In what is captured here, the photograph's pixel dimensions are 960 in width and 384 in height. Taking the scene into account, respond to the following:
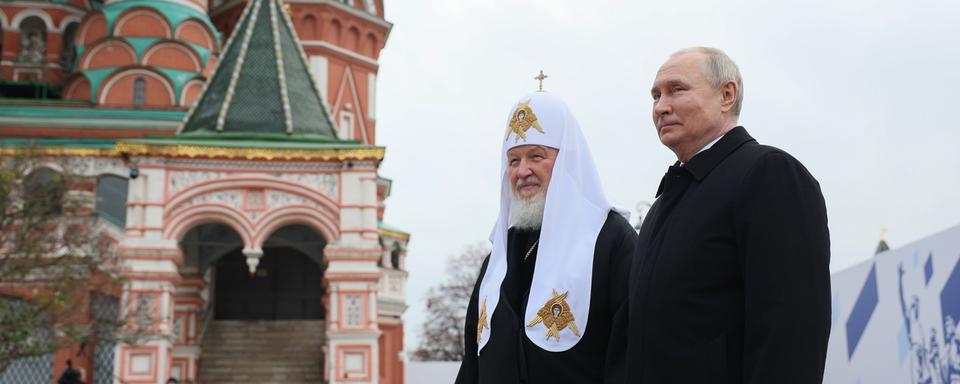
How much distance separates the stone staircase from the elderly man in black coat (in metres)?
16.6

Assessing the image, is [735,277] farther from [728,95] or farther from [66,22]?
[66,22]

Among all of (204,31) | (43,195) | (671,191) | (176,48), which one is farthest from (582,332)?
(204,31)

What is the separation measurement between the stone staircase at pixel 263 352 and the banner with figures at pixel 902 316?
11.0 metres

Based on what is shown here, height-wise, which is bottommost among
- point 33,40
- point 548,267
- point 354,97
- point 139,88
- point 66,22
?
point 548,267

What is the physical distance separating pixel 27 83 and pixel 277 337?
11.4 meters

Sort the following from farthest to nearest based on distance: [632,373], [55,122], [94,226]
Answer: [55,122]
[94,226]
[632,373]

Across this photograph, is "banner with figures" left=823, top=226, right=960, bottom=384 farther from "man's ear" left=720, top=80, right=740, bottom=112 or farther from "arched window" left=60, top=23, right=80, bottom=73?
"arched window" left=60, top=23, right=80, bottom=73

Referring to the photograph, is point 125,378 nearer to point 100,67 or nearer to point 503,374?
point 100,67

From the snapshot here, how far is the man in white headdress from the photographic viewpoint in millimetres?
3912

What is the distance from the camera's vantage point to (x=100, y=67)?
25.3m

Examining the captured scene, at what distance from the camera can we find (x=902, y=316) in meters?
8.80

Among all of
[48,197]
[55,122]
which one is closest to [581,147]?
[48,197]

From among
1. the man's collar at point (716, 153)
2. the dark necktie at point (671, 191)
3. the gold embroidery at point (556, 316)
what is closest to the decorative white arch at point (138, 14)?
the gold embroidery at point (556, 316)

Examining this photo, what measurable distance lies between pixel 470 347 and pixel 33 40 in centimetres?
2678
